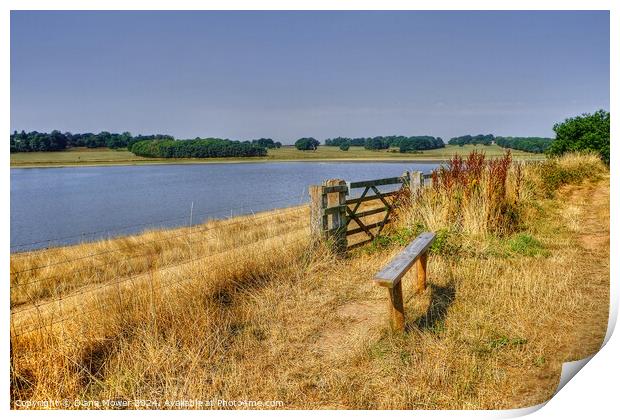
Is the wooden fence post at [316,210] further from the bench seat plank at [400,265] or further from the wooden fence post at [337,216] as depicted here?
the bench seat plank at [400,265]

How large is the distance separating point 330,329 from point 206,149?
1477cm

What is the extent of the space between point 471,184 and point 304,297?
424 centimetres

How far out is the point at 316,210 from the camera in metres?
7.56

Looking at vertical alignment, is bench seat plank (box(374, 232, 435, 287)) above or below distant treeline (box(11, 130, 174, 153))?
below

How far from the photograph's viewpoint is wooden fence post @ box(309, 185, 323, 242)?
7.42m

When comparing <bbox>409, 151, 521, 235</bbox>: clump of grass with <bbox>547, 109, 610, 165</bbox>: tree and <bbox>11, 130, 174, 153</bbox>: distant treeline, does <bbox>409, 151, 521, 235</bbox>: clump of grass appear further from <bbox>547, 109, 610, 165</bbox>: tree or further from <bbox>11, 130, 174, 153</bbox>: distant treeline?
<bbox>11, 130, 174, 153</bbox>: distant treeline

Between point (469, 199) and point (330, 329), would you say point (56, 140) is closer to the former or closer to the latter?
point (330, 329)

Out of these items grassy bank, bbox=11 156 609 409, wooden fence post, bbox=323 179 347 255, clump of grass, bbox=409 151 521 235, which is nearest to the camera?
grassy bank, bbox=11 156 609 409

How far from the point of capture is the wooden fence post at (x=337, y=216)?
7.70 meters

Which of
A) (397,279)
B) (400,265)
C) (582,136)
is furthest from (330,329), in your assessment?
(582,136)

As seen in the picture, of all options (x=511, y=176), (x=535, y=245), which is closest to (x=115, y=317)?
(x=535, y=245)

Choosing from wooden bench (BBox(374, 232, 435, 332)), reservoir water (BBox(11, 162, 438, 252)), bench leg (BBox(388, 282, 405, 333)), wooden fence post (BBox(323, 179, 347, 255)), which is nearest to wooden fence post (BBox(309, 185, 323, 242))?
wooden fence post (BBox(323, 179, 347, 255))

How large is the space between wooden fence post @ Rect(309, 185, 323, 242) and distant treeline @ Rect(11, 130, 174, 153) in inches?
137

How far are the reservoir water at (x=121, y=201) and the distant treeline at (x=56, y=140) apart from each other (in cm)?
130
